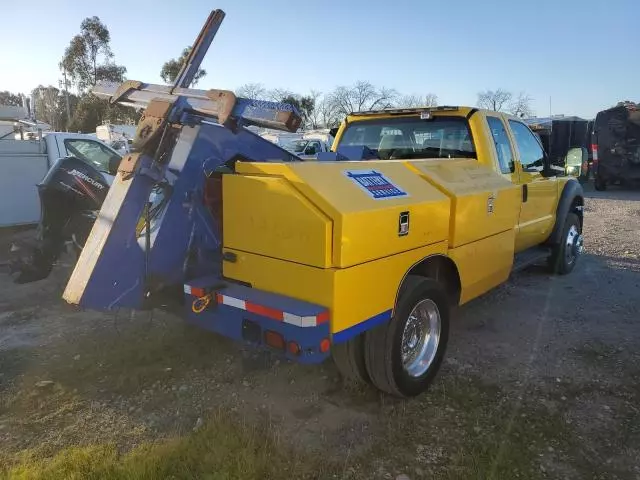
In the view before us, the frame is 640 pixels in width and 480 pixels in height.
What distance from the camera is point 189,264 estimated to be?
3.32 metres

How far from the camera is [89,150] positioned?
8633 mm

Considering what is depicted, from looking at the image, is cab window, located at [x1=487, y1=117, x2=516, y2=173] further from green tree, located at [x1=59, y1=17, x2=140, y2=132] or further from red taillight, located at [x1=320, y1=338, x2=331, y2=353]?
green tree, located at [x1=59, y1=17, x2=140, y2=132]

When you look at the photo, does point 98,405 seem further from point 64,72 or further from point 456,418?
point 64,72

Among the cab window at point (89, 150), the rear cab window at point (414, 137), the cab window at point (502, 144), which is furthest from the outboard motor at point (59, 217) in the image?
the cab window at point (502, 144)

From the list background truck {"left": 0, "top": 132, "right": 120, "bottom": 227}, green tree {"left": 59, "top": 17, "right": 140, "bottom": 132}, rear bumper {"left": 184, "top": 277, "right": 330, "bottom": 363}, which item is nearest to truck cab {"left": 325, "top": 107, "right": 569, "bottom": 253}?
rear bumper {"left": 184, "top": 277, "right": 330, "bottom": 363}

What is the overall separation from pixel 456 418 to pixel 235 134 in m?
2.33

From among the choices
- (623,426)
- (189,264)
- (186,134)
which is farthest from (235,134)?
(623,426)

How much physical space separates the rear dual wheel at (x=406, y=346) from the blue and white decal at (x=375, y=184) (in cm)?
61

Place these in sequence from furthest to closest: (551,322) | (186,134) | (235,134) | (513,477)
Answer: (551,322) → (235,134) → (186,134) → (513,477)

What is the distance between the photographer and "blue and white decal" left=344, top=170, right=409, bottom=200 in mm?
3023

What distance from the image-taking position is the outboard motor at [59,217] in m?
4.94

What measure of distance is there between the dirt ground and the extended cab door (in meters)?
0.96

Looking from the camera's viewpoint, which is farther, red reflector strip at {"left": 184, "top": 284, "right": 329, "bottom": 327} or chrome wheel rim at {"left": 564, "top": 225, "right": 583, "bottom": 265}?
chrome wheel rim at {"left": 564, "top": 225, "right": 583, "bottom": 265}

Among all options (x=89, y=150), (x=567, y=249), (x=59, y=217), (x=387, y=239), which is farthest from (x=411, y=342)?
(x=89, y=150)
